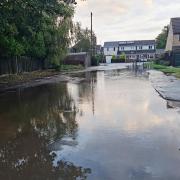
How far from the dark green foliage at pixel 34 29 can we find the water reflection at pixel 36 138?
5903 millimetres

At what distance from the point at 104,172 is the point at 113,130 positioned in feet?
11.0

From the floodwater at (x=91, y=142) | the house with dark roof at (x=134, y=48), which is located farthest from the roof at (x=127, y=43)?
the floodwater at (x=91, y=142)

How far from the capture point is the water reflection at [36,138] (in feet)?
20.3

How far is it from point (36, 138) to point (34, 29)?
17.9m

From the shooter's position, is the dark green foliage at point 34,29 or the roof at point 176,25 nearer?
the dark green foliage at point 34,29

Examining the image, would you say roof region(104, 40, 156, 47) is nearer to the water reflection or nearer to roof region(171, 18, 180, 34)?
roof region(171, 18, 180, 34)

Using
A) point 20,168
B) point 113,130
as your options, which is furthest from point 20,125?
point 20,168

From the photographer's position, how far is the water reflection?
620cm

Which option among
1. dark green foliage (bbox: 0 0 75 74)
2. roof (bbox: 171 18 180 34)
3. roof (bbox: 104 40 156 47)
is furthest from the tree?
dark green foliage (bbox: 0 0 75 74)

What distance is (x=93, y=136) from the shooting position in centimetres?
873

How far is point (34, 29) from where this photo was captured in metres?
25.5

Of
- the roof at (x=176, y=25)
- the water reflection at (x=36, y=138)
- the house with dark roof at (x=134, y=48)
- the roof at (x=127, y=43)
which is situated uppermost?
the roof at (x=176, y=25)

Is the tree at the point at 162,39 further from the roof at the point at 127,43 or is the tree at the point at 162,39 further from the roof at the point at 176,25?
the roof at the point at 176,25

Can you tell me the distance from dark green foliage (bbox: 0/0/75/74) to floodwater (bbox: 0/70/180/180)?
22.3 feet
